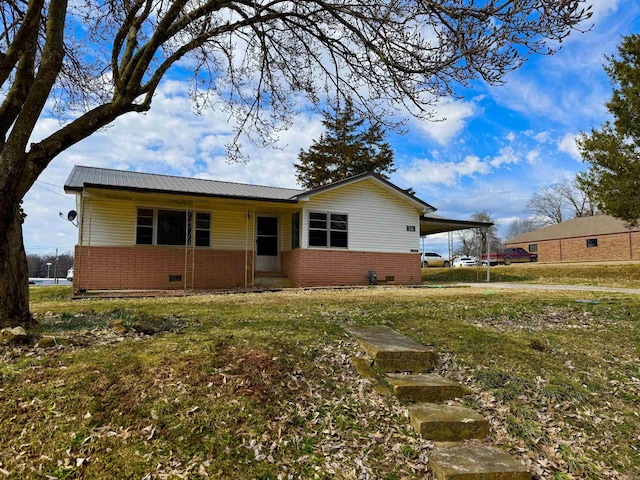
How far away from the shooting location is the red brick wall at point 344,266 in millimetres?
14180

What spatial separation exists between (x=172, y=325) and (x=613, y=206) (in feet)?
54.2

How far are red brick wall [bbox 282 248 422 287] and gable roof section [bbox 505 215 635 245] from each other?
25599 millimetres

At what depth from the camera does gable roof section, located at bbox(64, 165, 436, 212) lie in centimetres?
1181

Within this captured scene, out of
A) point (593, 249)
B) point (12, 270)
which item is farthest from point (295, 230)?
point (593, 249)

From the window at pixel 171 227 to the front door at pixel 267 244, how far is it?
1.97 meters

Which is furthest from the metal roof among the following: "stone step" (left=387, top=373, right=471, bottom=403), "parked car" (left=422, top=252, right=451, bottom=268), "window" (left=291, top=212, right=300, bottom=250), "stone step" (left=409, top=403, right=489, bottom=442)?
"parked car" (left=422, top=252, right=451, bottom=268)

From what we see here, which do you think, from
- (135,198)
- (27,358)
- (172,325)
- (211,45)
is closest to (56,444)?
(27,358)

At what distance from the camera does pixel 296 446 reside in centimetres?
294

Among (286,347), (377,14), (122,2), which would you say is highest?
(122,2)

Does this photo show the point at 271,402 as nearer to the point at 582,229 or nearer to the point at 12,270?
the point at 12,270

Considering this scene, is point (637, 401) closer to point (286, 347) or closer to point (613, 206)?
point (286, 347)

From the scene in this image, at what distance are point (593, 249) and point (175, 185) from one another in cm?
3503

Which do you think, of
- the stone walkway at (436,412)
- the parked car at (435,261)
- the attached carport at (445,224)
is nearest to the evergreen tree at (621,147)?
the attached carport at (445,224)

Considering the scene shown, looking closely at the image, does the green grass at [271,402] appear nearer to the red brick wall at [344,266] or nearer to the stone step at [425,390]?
the stone step at [425,390]
